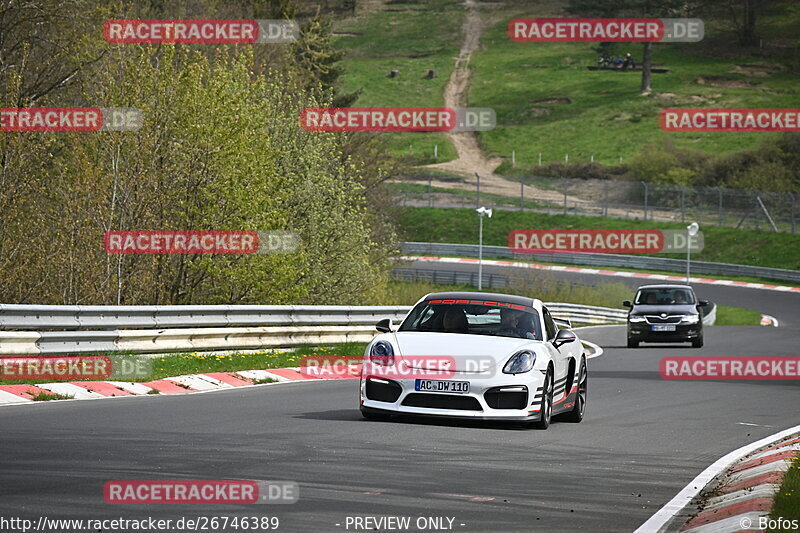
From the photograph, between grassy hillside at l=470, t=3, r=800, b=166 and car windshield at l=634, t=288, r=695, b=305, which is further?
grassy hillside at l=470, t=3, r=800, b=166

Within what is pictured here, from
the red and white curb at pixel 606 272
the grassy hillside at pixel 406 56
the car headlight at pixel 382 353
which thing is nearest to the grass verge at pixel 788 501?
the car headlight at pixel 382 353

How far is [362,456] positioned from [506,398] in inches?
106

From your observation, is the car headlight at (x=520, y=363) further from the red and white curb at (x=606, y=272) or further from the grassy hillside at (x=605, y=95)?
the grassy hillside at (x=605, y=95)

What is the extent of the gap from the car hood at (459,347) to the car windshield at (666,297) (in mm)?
19623

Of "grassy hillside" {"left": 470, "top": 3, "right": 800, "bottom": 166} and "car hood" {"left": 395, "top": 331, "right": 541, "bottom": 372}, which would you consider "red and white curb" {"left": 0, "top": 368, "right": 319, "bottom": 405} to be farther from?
"grassy hillside" {"left": 470, "top": 3, "right": 800, "bottom": 166}

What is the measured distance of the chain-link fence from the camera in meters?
72.9

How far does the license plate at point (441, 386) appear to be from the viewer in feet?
42.2

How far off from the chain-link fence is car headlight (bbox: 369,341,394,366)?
56.9 m

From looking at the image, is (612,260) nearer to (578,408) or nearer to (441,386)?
(578,408)

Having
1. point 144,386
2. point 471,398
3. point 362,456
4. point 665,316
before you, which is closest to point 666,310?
point 665,316

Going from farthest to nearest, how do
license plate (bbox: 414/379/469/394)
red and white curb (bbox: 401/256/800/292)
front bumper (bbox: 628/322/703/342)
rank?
red and white curb (bbox: 401/256/800/292) < front bumper (bbox: 628/322/703/342) < license plate (bbox: 414/379/469/394)

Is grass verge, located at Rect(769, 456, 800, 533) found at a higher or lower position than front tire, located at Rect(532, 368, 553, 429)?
lower

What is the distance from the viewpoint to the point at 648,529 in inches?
322

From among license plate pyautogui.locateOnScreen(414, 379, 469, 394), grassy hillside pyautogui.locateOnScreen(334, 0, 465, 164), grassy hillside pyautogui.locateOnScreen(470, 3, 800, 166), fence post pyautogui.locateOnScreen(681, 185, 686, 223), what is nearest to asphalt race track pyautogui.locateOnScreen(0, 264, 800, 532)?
license plate pyautogui.locateOnScreen(414, 379, 469, 394)
